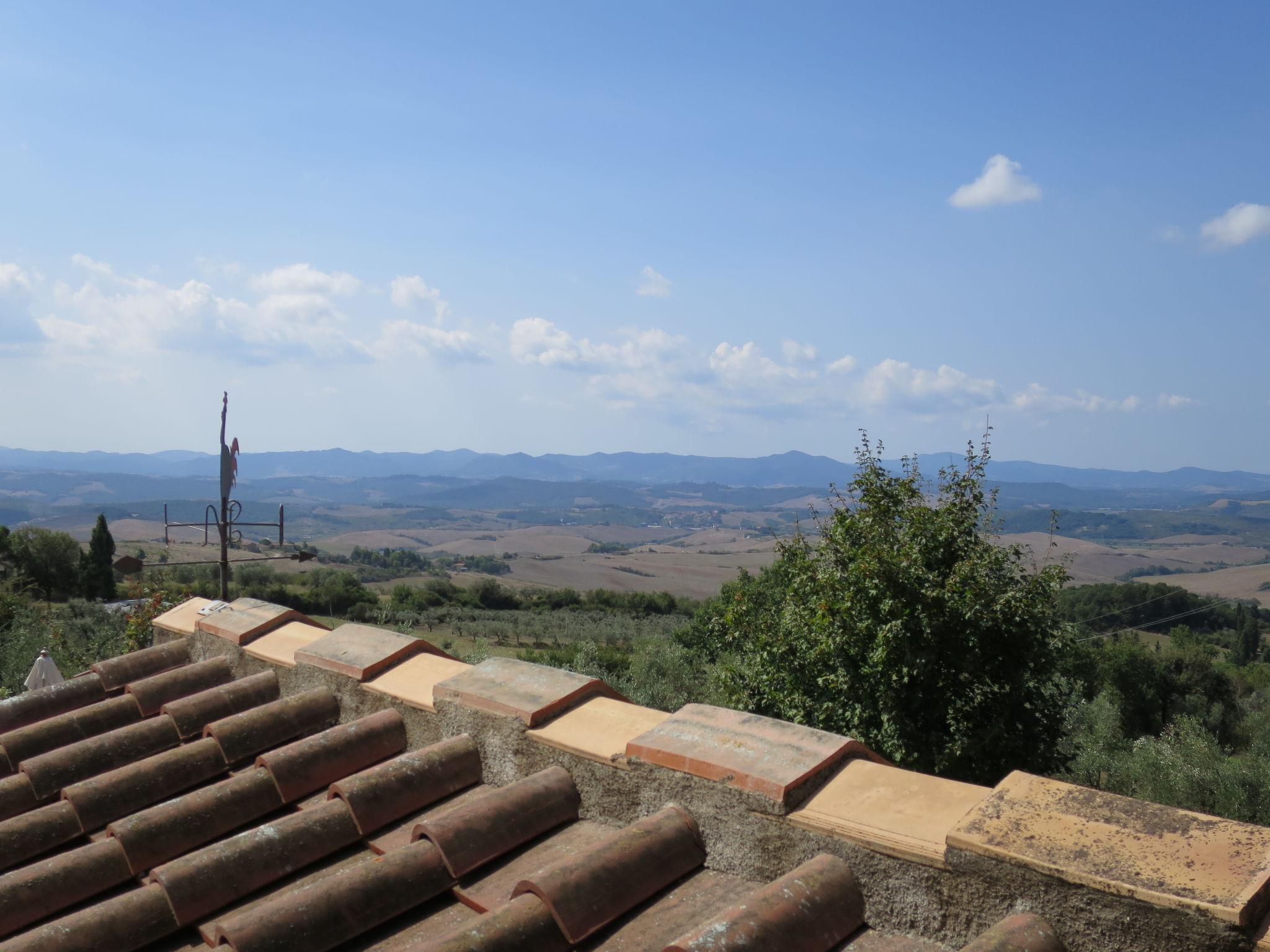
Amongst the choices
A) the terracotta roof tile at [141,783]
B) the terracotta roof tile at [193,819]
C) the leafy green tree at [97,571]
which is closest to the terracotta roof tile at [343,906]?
Answer: the terracotta roof tile at [193,819]

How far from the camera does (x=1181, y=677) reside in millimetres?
35562

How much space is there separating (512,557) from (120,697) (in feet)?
449

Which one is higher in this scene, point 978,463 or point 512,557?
point 978,463

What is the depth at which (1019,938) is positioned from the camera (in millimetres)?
1803

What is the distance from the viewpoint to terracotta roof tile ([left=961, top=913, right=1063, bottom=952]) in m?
1.78

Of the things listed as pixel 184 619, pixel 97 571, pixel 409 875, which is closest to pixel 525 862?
pixel 409 875

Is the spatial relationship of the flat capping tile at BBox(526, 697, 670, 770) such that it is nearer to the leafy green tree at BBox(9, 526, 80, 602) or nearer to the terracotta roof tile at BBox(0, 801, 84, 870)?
the terracotta roof tile at BBox(0, 801, 84, 870)

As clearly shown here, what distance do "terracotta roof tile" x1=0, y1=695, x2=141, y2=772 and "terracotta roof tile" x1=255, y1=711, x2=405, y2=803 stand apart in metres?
1.26

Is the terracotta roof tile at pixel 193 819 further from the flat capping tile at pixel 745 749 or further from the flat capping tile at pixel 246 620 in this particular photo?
the flat capping tile at pixel 246 620

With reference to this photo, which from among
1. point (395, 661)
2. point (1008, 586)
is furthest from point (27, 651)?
point (1008, 586)

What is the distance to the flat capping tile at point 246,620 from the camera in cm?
478

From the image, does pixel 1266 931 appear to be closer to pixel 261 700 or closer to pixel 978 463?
pixel 261 700

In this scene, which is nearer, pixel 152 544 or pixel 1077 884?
pixel 1077 884

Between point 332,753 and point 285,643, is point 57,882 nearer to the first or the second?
point 332,753
